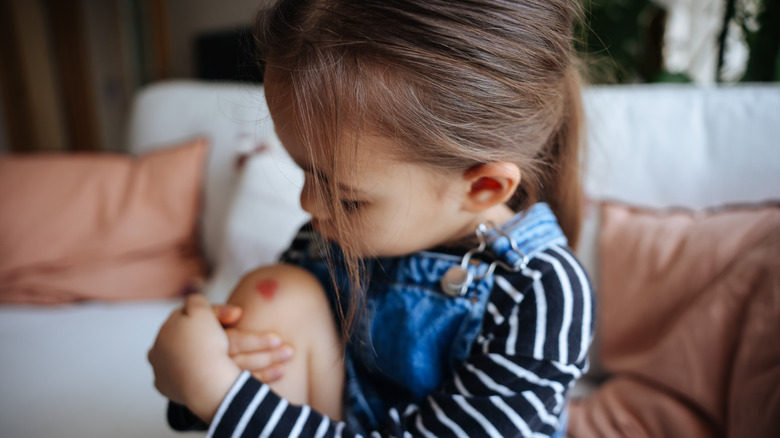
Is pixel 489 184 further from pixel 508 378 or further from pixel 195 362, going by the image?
pixel 195 362

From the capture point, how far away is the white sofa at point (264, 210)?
75 cm

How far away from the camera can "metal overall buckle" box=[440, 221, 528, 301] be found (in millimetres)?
497

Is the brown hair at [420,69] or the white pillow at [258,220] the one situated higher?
the brown hair at [420,69]

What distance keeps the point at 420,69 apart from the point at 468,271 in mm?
219

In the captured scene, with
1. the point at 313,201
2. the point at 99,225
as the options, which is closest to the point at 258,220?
the point at 99,225

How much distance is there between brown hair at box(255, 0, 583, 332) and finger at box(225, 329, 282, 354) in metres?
0.14

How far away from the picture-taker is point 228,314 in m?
0.54

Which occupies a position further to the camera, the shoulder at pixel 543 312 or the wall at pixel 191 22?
the wall at pixel 191 22

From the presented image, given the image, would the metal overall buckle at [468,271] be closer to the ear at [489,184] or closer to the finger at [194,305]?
the ear at [489,184]

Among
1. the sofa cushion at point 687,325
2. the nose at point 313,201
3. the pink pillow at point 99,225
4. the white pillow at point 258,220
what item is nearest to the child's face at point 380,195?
the nose at point 313,201

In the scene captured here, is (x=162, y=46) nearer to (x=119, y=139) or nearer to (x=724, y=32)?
(x=119, y=139)

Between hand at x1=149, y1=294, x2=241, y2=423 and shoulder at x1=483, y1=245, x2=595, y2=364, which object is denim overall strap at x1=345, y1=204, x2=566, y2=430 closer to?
shoulder at x1=483, y1=245, x2=595, y2=364

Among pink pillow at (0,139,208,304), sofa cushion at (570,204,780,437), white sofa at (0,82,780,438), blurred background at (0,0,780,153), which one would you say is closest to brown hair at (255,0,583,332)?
white sofa at (0,82,780,438)

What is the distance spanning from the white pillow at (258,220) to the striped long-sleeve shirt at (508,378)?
0.56 metres
